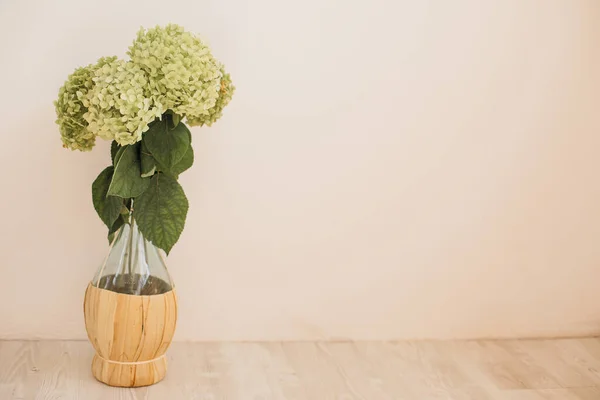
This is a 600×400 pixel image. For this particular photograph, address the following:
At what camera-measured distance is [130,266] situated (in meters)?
1.78

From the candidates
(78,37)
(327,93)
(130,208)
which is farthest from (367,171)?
(78,37)

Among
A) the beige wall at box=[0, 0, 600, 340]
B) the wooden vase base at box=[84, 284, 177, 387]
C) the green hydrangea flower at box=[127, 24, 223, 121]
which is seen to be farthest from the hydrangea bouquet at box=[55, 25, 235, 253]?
the beige wall at box=[0, 0, 600, 340]

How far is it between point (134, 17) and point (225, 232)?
0.60 meters

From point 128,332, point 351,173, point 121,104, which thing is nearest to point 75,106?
point 121,104

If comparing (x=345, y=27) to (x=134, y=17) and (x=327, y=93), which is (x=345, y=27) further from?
(x=134, y=17)

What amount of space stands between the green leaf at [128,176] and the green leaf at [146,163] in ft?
0.04

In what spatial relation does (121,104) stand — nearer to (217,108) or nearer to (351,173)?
(217,108)

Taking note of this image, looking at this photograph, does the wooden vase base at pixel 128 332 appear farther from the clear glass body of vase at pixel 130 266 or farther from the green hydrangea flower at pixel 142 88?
the green hydrangea flower at pixel 142 88

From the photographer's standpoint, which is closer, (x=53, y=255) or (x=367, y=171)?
(x=53, y=255)

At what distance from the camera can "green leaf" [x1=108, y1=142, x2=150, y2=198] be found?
5.48ft

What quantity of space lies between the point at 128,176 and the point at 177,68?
26cm

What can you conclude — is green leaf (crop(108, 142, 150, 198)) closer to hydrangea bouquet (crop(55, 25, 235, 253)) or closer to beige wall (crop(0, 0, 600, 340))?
hydrangea bouquet (crop(55, 25, 235, 253))

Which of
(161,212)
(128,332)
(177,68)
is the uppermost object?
(177,68)

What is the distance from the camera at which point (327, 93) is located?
6.94 feet
